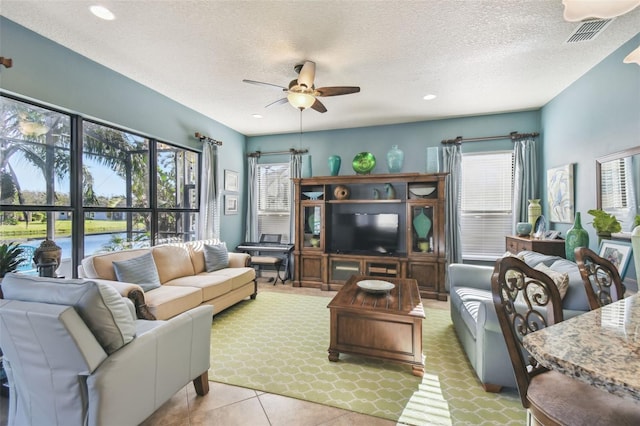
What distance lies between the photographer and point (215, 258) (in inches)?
157

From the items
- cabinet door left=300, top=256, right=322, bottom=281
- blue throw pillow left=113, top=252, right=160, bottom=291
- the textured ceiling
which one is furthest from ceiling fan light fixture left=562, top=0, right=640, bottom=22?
cabinet door left=300, top=256, right=322, bottom=281

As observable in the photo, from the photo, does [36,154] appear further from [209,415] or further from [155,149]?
[209,415]

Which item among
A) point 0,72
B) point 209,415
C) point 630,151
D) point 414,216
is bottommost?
point 209,415

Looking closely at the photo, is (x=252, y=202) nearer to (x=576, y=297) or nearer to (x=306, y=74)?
(x=306, y=74)

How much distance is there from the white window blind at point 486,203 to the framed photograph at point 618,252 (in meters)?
1.97

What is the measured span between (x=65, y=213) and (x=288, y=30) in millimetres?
2814

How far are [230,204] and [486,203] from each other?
4.42 meters

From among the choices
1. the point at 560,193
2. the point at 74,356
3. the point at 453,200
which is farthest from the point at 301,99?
the point at 560,193

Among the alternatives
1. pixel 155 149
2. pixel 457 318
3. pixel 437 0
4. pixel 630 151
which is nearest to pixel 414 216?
pixel 457 318

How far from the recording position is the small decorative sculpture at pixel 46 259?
2322 millimetres

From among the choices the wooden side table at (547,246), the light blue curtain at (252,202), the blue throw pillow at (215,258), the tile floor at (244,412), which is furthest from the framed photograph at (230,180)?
the wooden side table at (547,246)

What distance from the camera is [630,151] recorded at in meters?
2.47

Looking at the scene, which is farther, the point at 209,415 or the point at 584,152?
the point at 584,152

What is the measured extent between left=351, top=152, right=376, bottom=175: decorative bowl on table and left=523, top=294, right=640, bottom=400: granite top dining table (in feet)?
12.6
